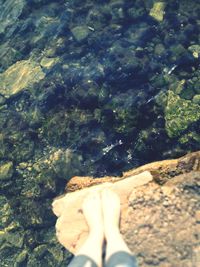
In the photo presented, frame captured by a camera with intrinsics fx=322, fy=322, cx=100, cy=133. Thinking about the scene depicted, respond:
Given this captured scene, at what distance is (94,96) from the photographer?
6984 millimetres

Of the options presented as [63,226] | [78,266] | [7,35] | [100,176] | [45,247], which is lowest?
[45,247]

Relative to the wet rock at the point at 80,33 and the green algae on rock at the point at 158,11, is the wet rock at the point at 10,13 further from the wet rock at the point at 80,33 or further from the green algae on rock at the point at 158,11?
the green algae on rock at the point at 158,11

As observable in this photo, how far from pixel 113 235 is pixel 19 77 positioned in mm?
4846

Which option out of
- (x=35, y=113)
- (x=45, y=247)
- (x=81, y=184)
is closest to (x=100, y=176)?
(x=81, y=184)

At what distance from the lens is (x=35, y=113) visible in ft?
24.0

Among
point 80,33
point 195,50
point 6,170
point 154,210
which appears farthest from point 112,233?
point 80,33

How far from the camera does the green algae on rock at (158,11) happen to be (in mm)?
7773

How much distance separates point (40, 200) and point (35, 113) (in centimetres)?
199

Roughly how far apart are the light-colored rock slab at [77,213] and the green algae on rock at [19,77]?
342cm

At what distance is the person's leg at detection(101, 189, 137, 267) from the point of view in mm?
4320

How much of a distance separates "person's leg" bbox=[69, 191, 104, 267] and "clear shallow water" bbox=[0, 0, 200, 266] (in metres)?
1.05

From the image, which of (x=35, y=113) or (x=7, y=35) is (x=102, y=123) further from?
(x=7, y=35)

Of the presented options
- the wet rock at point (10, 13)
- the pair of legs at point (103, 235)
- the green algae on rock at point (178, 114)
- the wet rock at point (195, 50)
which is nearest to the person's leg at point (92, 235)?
the pair of legs at point (103, 235)

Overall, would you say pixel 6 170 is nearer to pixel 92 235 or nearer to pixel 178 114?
pixel 92 235
